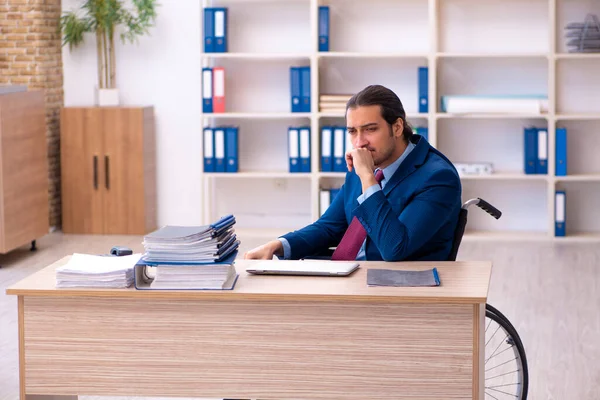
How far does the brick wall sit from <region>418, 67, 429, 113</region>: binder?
9.25 feet

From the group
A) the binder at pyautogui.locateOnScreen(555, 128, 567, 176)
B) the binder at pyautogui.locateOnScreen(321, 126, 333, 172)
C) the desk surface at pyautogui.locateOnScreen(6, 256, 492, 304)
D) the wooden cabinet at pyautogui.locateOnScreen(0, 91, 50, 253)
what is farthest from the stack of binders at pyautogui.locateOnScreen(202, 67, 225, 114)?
the desk surface at pyautogui.locateOnScreen(6, 256, 492, 304)

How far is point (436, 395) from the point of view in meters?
2.71

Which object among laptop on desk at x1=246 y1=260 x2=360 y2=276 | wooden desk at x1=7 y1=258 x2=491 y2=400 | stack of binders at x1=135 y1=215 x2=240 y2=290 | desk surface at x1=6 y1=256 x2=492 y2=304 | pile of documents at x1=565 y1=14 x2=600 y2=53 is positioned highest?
pile of documents at x1=565 y1=14 x2=600 y2=53

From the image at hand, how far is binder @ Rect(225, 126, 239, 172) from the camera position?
7465 mm

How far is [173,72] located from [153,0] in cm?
57

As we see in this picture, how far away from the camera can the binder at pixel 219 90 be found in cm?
743

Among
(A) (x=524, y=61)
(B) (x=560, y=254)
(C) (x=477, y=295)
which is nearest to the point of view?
(C) (x=477, y=295)

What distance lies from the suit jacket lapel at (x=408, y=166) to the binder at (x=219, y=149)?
4.23 m

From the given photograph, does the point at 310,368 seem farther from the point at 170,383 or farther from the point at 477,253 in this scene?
the point at 477,253

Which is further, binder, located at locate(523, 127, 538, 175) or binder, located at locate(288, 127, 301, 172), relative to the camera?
binder, located at locate(288, 127, 301, 172)

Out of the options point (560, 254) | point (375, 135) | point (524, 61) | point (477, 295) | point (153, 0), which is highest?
point (153, 0)

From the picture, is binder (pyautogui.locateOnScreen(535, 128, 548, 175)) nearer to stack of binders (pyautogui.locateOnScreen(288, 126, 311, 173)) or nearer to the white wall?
stack of binders (pyautogui.locateOnScreen(288, 126, 311, 173))

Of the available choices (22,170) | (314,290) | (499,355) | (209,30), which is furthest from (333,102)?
(314,290)

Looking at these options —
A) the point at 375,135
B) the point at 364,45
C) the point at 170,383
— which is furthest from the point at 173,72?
the point at 170,383
